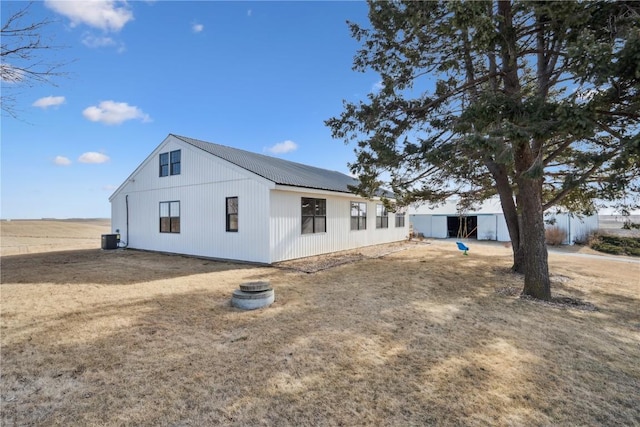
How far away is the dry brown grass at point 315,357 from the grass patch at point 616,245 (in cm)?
1362

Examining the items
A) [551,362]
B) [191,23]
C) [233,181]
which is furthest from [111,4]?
[551,362]

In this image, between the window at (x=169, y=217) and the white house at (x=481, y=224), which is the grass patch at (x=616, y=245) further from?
the window at (x=169, y=217)

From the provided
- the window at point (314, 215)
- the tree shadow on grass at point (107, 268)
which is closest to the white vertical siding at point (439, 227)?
the window at point (314, 215)

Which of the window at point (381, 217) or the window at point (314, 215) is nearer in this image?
the window at point (314, 215)

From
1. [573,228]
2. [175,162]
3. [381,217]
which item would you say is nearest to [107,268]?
[175,162]

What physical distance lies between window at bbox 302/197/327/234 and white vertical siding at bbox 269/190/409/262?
19 centimetres

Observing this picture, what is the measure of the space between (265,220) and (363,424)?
8533 mm

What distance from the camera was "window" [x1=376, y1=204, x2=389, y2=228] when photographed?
17609 mm

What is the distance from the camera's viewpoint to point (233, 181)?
11.6m

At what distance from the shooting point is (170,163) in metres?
14.1

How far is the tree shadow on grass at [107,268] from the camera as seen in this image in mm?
8484

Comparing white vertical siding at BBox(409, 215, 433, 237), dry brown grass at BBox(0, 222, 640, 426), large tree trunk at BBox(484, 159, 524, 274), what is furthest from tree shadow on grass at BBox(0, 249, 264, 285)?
white vertical siding at BBox(409, 215, 433, 237)

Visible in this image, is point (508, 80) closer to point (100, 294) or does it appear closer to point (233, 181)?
point (233, 181)

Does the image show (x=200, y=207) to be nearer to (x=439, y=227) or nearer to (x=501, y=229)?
(x=439, y=227)
